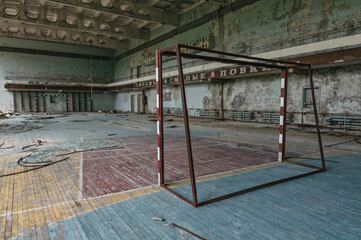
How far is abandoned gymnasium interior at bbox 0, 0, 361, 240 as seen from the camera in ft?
8.30

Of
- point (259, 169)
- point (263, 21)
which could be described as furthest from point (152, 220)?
point (263, 21)

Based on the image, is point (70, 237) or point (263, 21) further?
point (263, 21)

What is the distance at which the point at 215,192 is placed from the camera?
326 centimetres

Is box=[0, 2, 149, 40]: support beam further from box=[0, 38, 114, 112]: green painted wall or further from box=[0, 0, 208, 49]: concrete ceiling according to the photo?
box=[0, 38, 114, 112]: green painted wall

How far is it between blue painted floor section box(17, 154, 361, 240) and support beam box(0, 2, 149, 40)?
2210 cm

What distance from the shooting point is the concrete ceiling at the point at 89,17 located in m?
18.0

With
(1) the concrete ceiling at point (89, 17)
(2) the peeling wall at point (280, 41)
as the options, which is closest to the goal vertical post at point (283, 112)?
(2) the peeling wall at point (280, 41)

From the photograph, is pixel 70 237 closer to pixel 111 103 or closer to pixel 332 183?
pixel 332 183

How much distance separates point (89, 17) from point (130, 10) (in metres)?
4.67

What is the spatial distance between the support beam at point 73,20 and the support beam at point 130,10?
12.7 ft

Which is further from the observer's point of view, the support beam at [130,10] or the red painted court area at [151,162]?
the support beam at [130,10]

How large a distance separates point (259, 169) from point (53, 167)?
13.6ft

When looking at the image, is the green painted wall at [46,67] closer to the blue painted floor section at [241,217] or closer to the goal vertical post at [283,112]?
the goal vertical post at [283,112]

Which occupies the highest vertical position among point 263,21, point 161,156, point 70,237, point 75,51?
point 75,51
